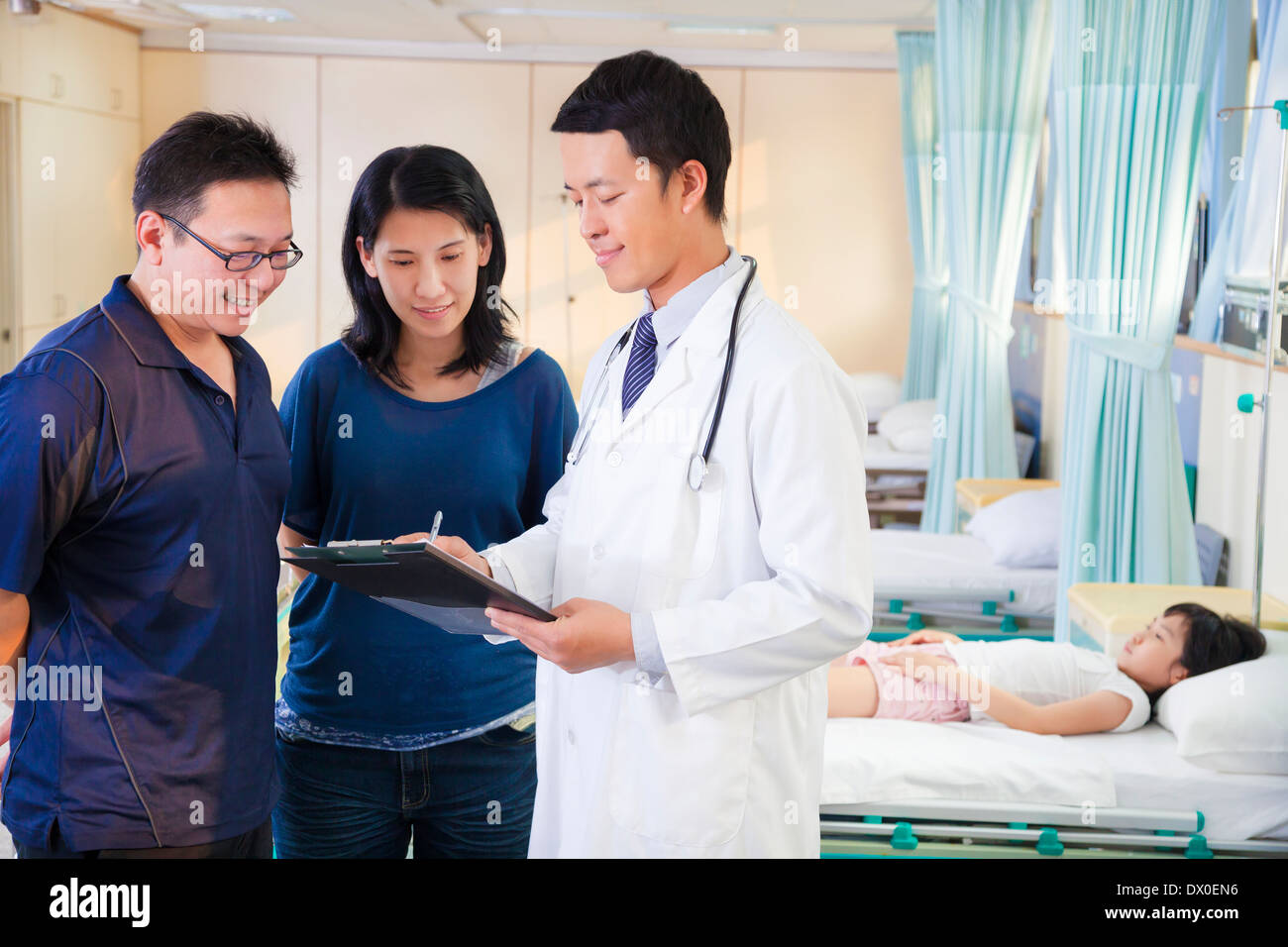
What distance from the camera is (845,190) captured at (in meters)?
7.93

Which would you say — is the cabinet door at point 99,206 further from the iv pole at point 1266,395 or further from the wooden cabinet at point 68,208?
the iv pole at point 1266,395

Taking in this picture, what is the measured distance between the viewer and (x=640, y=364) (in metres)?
1.46

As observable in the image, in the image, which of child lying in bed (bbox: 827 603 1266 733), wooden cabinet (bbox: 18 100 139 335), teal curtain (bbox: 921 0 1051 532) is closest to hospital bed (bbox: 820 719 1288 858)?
child lying in bed (bbox: 827 603 1266 733)

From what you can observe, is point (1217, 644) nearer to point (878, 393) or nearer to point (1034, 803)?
point (1034, 803)

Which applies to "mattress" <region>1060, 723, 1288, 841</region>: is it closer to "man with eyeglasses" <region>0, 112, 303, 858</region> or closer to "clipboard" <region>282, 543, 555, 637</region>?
"clipboard" <region>282, 543, 555, 637</region>

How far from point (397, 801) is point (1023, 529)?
281cm

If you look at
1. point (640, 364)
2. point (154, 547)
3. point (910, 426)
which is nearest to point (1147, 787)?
point (640, 364)

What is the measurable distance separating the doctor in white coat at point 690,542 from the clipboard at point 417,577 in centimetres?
6

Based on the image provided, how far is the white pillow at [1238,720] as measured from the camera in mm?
2389

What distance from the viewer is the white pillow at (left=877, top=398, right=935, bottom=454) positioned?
5691 millimetres

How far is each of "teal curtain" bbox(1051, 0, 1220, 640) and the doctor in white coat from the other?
2039mm

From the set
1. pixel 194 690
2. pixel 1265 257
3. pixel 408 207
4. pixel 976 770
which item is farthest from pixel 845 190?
pixel 194 690

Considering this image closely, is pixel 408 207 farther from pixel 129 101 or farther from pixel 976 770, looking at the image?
pixel 129 101
